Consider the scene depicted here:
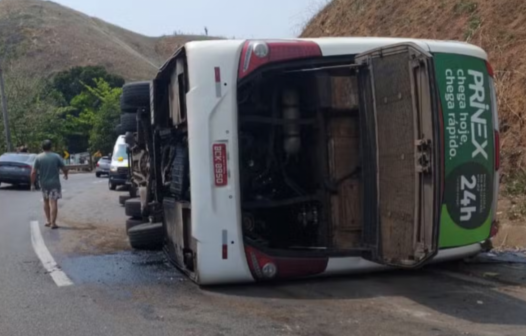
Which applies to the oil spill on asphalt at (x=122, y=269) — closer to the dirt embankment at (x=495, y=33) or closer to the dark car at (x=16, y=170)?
the dirt embankment at (x=495, y=33)

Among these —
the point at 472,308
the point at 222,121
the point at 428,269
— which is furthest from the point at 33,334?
the point at 428,269

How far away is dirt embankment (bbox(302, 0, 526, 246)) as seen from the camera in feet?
37.6

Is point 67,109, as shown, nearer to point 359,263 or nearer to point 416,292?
point 359,263

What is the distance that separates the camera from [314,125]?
26.5 ft

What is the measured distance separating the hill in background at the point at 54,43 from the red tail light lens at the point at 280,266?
69.4 m

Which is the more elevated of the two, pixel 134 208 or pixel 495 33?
pixel 495 33

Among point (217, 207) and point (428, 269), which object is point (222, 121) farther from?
point (428, 269)

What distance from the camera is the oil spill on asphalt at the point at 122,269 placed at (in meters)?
8.63

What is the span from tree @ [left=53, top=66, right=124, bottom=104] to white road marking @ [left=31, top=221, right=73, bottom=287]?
60.0 m

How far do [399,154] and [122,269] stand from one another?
12.5 feet

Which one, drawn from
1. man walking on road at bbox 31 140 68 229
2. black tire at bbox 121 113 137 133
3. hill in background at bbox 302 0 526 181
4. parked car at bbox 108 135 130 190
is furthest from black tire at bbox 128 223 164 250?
parked car at bbox 108 135 130 190

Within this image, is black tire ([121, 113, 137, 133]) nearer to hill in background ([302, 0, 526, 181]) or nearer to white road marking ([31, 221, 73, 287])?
white road marking ([31, 221, 73, 287])

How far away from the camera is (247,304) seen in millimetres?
7254

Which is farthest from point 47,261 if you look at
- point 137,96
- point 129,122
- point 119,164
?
point 119,164
